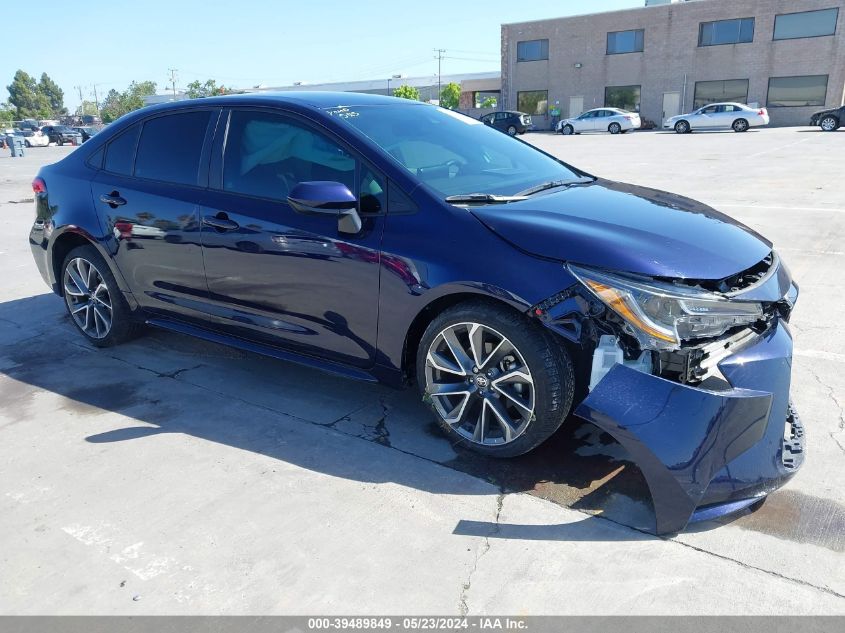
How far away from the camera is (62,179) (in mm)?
5035

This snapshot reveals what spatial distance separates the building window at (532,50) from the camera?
165ft

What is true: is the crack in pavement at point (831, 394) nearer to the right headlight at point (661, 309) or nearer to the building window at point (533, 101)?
the right headlight at point (661, 309)

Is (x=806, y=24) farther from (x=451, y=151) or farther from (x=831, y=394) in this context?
(x=451, y=151)

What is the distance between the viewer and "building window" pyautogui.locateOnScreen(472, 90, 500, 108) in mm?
68762

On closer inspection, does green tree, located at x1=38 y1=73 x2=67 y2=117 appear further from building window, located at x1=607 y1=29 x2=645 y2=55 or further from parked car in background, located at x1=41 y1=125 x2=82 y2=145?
building window, located at x1=607 y1=29 x2=645 y2=55

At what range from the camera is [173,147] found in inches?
174

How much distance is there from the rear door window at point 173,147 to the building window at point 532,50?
50374mm

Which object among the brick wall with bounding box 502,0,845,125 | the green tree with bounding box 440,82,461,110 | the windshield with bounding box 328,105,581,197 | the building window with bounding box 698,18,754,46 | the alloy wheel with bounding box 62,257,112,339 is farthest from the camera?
the green tree with bounding box 440,82,461,110

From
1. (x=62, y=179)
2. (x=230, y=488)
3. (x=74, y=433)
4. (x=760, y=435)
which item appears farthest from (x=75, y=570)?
(x=62, y=179)

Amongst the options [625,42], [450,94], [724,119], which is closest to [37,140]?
[625,42]

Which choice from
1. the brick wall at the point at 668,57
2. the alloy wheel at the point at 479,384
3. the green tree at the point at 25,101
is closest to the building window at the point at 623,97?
the brick wall at the point at 668,57

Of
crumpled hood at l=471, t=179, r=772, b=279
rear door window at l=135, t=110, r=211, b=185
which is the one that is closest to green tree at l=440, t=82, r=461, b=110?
rear door window at l=135, t=110, r=211, b=185

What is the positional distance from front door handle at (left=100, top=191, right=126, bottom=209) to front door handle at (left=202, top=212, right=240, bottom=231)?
2.97 ft
